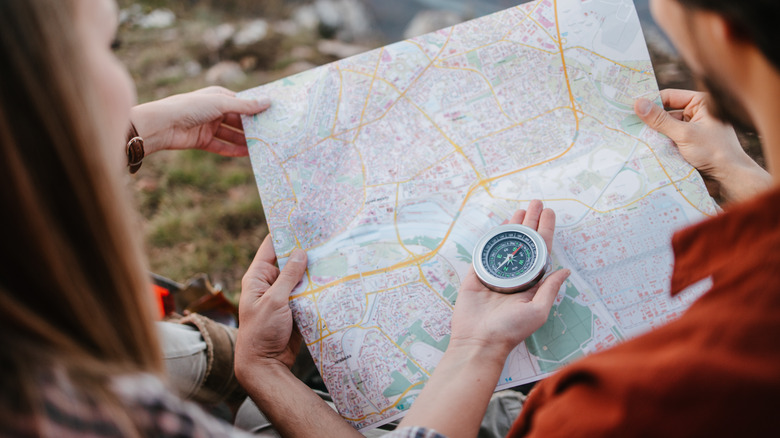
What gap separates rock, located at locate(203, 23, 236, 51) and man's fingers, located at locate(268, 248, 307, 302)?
3.00 meters

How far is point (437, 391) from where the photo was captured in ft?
4.73

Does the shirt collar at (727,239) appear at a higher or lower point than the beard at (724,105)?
lower

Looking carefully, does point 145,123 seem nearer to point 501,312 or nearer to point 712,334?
point 501,312

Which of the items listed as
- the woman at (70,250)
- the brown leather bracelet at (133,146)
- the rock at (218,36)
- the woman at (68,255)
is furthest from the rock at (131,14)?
the woman at (68,255)

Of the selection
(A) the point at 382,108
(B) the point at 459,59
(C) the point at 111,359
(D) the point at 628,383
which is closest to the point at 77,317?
(C) the point at 111,359

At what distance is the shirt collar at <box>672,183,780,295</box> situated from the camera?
0.88 meters

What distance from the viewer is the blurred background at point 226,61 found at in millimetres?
3148

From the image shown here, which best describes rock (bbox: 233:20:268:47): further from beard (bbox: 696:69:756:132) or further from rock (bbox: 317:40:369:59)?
beard (bbox: 696:69:756:132)

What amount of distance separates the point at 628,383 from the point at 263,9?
4.38m

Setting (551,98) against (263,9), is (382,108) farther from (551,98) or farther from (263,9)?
(263,9)

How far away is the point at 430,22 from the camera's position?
12.5 feet

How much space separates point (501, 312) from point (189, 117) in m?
1.40

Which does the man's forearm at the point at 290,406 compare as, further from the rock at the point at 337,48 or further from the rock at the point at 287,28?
the rock at the point at 287,28

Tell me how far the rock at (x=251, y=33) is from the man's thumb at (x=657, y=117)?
129 inches
